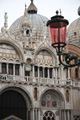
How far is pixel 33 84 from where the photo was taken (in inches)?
1179

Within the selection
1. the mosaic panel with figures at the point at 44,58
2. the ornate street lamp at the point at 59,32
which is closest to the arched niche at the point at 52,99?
the mosaic panel with figures at the point at 44,58

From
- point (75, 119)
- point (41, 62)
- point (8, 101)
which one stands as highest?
point (41, 62)

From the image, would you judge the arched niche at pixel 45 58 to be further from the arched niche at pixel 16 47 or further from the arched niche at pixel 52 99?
the arched niche at pixel 52 99

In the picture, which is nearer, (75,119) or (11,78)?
(11,78)

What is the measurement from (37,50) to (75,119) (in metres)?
9.32

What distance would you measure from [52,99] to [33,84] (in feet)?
11.6

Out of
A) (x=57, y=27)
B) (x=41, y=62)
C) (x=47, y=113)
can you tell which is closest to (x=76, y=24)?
(x=41, y=62)

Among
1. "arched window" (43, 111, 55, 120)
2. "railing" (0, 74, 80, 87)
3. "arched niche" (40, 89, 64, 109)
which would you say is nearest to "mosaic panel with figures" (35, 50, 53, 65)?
"railing" (0, 74, 80, 87)

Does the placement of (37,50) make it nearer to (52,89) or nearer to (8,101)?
(52,89)

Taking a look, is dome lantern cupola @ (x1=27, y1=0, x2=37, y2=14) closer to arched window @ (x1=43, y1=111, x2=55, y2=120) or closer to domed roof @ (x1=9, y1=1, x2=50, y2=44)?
domed roof @ (x1=9, y1=1, x2=50, y2=44)

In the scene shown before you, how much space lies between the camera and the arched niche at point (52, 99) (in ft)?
103

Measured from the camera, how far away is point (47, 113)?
102 ft

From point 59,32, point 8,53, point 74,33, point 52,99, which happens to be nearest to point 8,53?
point 8,53

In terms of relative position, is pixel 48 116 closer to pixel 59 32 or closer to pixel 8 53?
pixel 8 53
